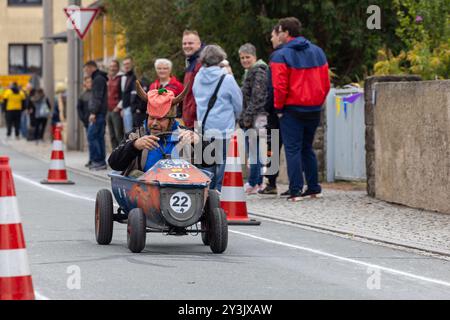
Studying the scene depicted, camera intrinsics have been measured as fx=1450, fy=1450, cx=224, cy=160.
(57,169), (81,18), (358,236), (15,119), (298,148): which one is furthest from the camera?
(15,119)

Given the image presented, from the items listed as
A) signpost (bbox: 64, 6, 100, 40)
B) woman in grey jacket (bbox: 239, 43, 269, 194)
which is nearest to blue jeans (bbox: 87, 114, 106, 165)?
signpost (bbox: 64, 6, 100, 40)

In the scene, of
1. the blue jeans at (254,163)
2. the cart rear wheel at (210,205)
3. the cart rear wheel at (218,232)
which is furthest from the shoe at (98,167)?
the cart rear wheel at (218,232)

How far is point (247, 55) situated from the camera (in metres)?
18.0

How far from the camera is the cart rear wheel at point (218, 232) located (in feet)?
37.4

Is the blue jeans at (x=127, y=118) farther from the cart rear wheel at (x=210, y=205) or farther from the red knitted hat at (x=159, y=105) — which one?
the cart rear wheel at (x=210, y=205)

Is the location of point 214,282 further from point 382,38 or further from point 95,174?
point 382,38

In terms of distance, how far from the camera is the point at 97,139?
993 inches

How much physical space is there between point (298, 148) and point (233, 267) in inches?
256

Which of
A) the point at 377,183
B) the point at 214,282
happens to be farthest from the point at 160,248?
the point at 377,183

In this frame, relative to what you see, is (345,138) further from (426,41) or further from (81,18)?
(81,18)

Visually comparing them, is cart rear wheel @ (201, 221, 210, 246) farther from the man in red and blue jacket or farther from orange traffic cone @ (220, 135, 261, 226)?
the man in red and blue jacket

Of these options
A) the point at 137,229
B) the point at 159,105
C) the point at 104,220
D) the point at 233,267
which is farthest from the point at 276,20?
the point at 233,267

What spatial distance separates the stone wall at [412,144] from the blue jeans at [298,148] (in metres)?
0.86
